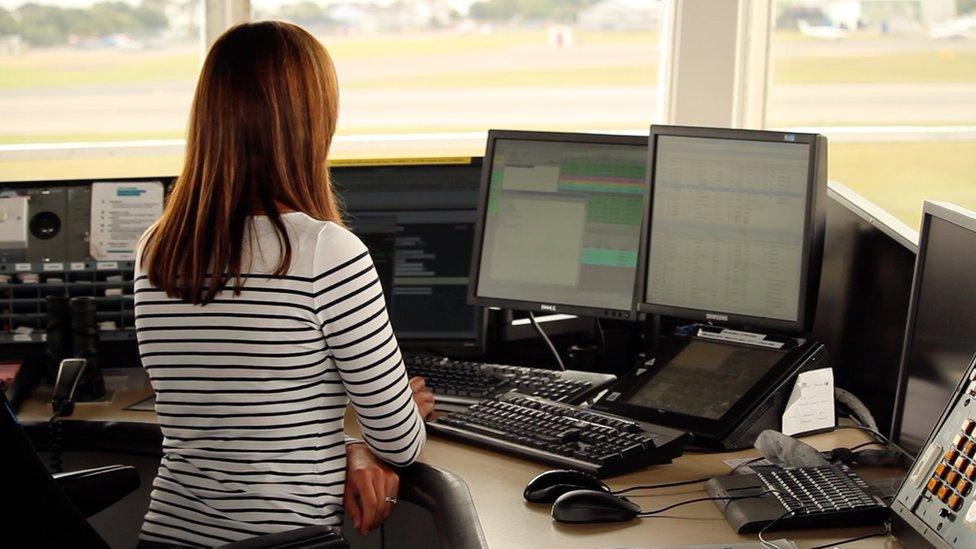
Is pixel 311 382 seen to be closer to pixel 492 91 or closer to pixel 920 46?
pixel 492 91

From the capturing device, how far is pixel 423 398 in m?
1.88

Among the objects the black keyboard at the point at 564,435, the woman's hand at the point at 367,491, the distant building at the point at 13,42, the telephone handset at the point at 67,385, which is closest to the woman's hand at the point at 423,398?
the black keyboard at the point at 564,435

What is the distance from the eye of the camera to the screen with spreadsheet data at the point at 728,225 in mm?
1864

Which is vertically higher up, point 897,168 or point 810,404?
point 897,168

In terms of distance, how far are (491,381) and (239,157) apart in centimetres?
76

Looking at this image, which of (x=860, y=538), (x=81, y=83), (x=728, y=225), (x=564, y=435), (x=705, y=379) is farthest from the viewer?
(x=81, y=83)

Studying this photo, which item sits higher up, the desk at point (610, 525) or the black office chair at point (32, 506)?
the black office chair at point (32, 506)

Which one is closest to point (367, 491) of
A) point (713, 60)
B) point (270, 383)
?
point (270, 383)

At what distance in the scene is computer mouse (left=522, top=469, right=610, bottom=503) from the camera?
1.46 meters

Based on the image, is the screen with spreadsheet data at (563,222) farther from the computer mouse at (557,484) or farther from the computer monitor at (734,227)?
the computer mouse at (557,484)

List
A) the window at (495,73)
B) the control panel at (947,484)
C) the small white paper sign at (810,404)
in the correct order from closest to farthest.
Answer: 1. the control panel at (947,484)
2. the small white paper sign at (810,404)
3. the window at (495,73)

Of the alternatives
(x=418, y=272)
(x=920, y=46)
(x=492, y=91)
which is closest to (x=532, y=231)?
(x=418, y=272)

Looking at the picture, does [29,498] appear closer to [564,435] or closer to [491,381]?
[564,435]

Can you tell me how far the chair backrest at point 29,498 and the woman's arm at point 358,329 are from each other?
15.3 inches
